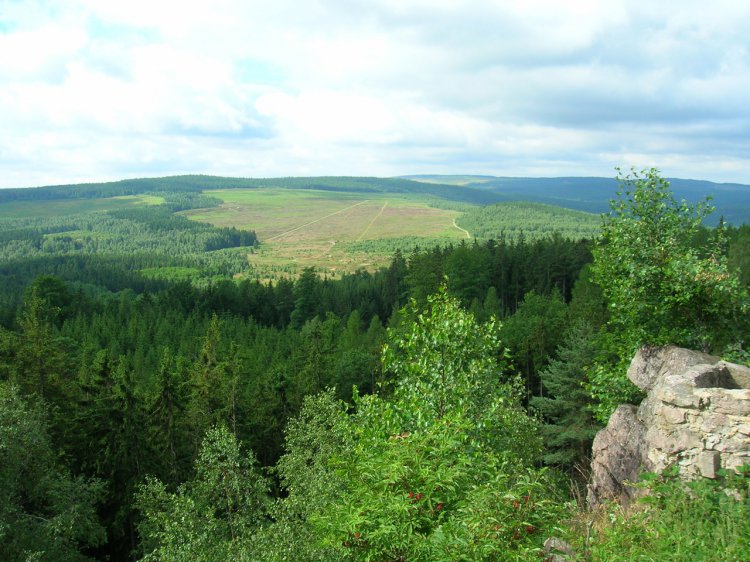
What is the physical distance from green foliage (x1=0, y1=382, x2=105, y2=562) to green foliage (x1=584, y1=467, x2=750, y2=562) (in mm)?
18026

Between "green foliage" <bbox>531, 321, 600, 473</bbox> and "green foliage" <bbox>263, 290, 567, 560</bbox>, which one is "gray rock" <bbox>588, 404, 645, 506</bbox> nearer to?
"green foliage" <bbox>263, 290, 567, 560</bbox>

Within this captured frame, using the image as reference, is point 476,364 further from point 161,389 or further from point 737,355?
point 161,389

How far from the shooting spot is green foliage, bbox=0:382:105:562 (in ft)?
69.1

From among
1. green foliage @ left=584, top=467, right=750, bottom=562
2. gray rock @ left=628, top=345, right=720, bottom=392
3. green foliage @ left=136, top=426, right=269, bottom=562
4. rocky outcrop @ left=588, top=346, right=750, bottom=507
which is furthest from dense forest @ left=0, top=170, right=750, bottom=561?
rocky outcrop @ left=588, top=346, right=750, bottom=507

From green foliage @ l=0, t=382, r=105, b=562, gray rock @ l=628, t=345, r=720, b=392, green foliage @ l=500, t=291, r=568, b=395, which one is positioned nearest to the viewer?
gray rock @ l=628, t=345, r=720, b=392

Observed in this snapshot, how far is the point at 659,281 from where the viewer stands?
17.9 meters

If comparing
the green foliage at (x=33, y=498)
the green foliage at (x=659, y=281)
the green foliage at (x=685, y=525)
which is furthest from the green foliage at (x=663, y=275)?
the green foliage at (x=33, y=498)

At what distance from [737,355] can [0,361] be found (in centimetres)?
4457

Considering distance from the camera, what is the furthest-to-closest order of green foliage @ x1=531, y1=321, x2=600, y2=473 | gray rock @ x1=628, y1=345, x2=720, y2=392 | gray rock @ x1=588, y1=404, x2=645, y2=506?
1. green foliage @ x1=531, y1=321, x2=600, y2=473
2. gray rock @ x1=628, y1=345, x2=720, y2=392
3. gray rock @ x1=588, y1=404, x2=645, y2=506

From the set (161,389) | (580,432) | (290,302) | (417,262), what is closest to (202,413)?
(161,389)

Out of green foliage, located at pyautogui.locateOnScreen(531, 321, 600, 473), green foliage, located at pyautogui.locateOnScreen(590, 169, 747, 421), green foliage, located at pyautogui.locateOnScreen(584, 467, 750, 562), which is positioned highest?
green foliage, located at pyautogui.locateOnScreen(590, 169, 747, 421)

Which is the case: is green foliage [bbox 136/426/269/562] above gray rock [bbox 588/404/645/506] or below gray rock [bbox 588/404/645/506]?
below

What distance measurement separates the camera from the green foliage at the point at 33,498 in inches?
829

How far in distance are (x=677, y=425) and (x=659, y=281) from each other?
20.4ft
